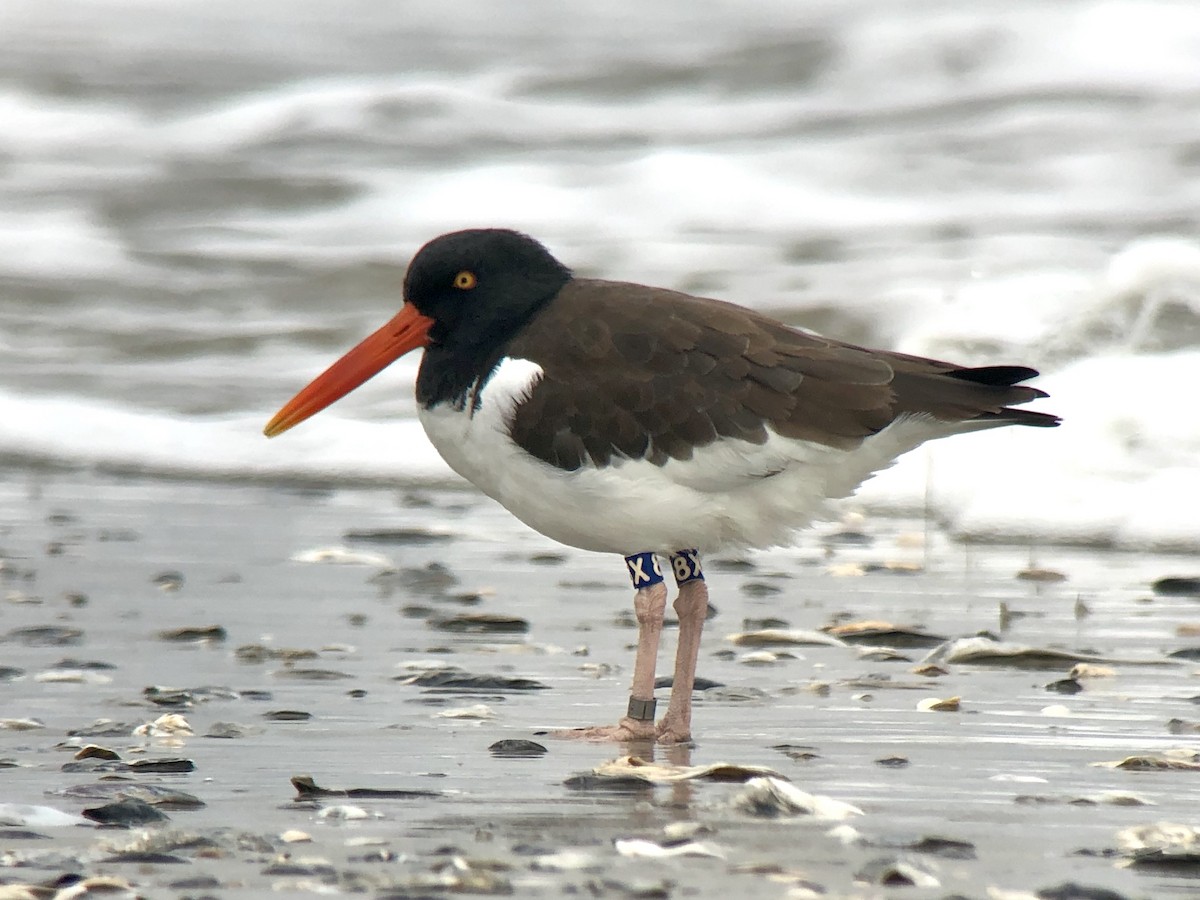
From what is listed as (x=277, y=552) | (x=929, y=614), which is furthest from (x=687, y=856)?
(x=277, y=552)

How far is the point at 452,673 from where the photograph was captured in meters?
4.39

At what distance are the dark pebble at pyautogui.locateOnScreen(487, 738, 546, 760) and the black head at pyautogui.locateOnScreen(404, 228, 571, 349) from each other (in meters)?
0.97

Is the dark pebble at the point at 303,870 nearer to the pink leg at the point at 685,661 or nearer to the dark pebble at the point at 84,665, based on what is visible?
the pink leg at the point at 685,661

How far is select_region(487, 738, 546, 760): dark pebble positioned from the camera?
3.57 metres

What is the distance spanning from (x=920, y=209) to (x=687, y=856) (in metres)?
11.5

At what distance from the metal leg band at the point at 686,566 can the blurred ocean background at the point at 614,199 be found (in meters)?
2.99

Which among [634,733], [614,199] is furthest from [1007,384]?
[614,199]

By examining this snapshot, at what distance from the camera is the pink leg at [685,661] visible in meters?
3.79

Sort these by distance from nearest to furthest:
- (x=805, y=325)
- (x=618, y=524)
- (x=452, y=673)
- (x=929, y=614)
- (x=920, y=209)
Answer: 1. (x=618, y=524)
2. (x=452, y=673)
3. (x=929, y=614)
4. (x=805, y=325)
5. (x=920, y=209)

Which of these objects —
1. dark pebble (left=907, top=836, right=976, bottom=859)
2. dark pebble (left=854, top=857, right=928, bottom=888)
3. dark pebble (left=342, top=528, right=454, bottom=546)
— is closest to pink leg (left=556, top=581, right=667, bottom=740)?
Result: dark pebble (left=907, top=836, right=976, bottom=859)

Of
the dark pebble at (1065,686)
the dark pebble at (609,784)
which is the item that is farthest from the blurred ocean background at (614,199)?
the dark pebble at (609,784)

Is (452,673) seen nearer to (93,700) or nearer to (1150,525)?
(93,700)

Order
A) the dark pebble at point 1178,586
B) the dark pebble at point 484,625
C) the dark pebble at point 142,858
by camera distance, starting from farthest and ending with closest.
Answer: the dark pebble at point 1178,586 → the dark pebble at point 484,625 → the dark pebble at point 142,858

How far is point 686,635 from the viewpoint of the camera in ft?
13.4
